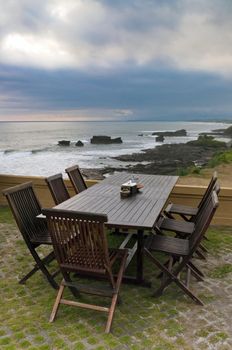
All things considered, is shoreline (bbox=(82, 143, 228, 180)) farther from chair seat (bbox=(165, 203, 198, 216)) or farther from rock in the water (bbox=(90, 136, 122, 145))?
rock in the water (bbox=(90, 136, 122, 145))

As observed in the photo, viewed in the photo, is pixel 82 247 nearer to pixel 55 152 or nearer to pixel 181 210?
pixel 181 210

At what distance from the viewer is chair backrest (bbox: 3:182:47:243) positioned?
10.4 ft

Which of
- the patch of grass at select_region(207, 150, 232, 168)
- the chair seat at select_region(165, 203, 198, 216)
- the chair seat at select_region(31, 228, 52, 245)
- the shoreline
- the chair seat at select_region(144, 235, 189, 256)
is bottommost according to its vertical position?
the shoreline

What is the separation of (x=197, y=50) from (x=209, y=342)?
8647mm

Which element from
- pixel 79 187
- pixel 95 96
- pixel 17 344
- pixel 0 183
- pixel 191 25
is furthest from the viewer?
pixel 95 96

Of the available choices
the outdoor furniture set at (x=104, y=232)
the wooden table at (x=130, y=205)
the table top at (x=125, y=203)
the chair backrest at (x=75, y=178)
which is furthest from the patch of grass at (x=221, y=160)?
the outdoor furniture set at (x=104, y=232)

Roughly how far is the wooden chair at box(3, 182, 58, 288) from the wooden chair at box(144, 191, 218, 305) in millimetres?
1061

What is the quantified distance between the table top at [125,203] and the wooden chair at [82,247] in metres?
0.30

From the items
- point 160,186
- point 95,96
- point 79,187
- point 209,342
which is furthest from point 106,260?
point 95,96

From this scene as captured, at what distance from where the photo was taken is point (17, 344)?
2342 millimetres

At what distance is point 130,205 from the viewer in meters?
3.31

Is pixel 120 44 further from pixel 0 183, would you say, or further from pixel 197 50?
pixel 0 183

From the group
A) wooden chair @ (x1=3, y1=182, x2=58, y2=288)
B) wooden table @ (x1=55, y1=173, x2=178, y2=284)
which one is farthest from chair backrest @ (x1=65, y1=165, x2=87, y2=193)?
wooden chair @ (x1=3, y1=182, x2=58, y2=288)

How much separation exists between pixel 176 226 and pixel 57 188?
1.63 m
